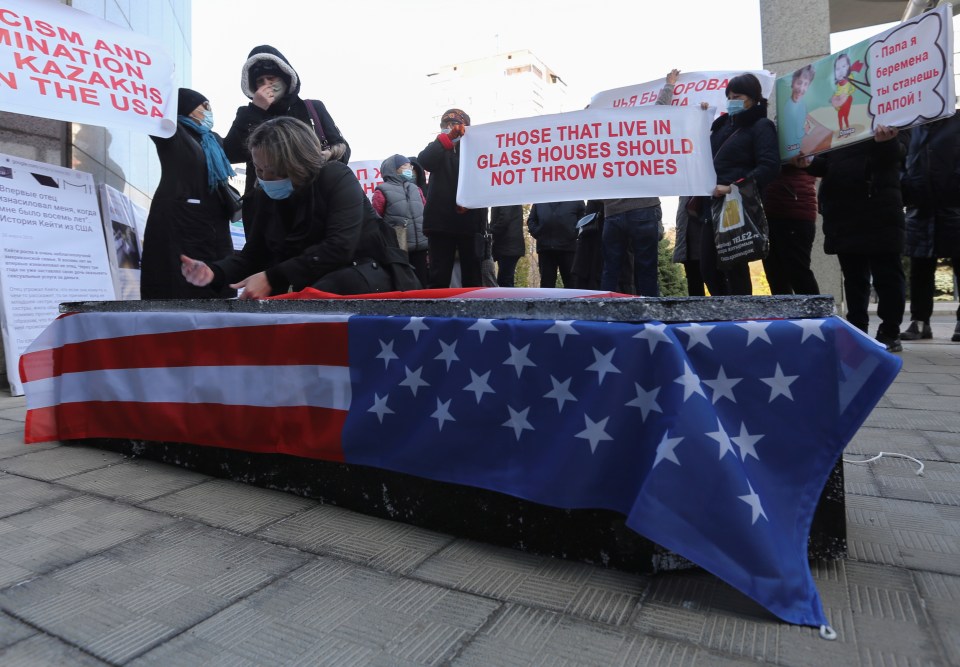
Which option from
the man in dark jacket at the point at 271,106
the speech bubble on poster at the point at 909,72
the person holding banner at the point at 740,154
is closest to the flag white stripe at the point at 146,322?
the man in dark jacket at the point at 271,106

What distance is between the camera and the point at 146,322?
106 inches

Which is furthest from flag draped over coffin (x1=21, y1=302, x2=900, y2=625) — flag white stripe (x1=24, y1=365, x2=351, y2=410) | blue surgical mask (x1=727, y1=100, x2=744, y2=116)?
blue surgical mask (x1=727, y1=100, x2=744, y2=116)

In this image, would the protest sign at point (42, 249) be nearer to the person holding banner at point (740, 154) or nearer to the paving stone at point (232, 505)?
the paving stone at point (232, 505)

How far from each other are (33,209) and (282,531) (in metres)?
4.13

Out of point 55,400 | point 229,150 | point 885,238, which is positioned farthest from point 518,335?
point 885,238

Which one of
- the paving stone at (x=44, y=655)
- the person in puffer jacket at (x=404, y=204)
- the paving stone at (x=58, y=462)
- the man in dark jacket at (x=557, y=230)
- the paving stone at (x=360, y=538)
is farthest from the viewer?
the person in puffer jacket at (x=404, y=204)

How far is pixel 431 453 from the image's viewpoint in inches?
73.6

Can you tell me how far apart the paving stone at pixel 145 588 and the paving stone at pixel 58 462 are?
3.27 feet

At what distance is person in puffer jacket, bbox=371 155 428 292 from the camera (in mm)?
6254

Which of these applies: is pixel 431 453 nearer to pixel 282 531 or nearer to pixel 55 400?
pixel 282 531

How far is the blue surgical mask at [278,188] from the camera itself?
295 cm

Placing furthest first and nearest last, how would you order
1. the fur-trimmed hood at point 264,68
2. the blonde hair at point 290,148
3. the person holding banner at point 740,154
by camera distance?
the person holding banner at point 740,154, the fur-trimmed hood at point 264,68, the blonde hair at point 290,148

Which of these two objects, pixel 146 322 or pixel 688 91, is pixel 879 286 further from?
pixel 146 322

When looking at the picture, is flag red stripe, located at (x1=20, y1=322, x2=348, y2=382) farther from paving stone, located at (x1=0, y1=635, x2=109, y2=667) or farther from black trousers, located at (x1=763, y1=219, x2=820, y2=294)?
black trousers, located at (x1=763, y1=219, x2=820, y2=294)
